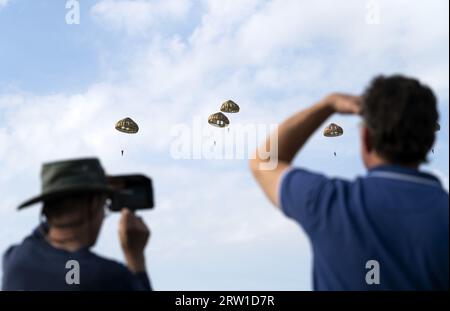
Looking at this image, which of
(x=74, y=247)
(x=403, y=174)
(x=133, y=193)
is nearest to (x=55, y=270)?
(x=74, y=247)

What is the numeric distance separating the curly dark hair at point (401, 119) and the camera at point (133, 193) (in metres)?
1.63

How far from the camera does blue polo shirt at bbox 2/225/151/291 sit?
143 inches

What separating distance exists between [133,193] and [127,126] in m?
48.5

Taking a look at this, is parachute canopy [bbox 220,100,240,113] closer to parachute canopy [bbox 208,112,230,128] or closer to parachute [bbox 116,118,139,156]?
parachute canopy [bbox 208,112,230,128]

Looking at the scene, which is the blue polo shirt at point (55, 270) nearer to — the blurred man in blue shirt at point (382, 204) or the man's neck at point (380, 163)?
the blurred man in blue shirt at point (382, 204)

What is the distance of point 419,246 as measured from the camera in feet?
10.2

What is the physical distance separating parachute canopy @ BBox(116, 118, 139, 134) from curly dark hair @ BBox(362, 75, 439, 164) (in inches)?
1927

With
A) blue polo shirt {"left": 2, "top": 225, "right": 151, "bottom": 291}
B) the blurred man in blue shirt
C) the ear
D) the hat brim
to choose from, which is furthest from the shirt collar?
the hat brim

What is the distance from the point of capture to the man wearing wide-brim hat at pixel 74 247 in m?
3.68
